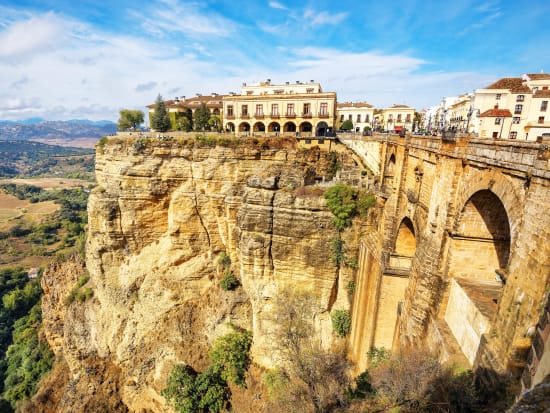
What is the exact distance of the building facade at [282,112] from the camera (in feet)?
105

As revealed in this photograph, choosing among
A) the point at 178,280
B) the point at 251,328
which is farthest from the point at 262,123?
the point at 251,328

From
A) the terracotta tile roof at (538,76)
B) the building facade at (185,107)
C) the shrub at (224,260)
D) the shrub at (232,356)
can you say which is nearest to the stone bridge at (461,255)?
the shrub at (232,356)

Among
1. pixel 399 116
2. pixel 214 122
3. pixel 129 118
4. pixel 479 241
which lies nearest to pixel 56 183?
pixel 129 118

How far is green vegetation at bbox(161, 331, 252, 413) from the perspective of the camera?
20.1 meters

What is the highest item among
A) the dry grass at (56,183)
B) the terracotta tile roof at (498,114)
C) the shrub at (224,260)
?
the terracotta tile roof at (498,114)

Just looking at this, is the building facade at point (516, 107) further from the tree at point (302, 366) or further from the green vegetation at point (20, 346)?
the green vegetation at point (20, 346)

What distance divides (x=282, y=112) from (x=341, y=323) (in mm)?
23063

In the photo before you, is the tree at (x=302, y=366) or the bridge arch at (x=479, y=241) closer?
the bridge arch at (x=479, y=241)

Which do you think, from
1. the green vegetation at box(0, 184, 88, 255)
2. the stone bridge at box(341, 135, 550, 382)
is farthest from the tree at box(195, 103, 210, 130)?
the green vegetation at box(0, 184, 88, 255)

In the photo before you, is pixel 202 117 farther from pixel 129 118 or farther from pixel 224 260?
pixel 224 260

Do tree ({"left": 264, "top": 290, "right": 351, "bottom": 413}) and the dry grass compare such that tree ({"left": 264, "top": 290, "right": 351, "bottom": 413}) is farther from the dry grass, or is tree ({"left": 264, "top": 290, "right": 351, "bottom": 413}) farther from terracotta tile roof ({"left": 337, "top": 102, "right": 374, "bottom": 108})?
the dry grass

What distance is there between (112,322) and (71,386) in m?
6.35

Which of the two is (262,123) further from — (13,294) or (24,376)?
(13,294)

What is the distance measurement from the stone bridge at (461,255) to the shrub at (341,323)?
0.83 m
